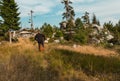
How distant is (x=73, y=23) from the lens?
217 feet

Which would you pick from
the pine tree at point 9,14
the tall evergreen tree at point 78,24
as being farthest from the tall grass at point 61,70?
the tall evergreen tree at point 78,24

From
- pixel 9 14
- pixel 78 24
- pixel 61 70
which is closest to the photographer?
pixel 61 70

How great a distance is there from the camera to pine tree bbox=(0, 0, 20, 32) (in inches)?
2295

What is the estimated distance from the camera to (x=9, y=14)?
58.8 meters

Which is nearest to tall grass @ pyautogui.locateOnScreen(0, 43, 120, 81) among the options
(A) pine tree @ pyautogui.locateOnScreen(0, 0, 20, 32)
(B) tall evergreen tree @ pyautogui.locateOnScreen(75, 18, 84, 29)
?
(A) pine tree @ pyautogui.locateOnScreen(0, 0, 20, 32)

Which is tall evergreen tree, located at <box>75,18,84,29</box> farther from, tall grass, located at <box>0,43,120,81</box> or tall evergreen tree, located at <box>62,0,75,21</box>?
tall grass, located at <box>0,43,120,81</box>

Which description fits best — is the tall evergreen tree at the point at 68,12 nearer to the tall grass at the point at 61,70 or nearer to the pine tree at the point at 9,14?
the pine tree at the point at 9,14

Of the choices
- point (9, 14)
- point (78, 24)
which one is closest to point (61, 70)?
point (9, 14)

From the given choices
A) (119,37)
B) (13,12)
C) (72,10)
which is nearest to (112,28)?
(72,10)

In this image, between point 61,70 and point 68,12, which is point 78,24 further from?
point 61,70

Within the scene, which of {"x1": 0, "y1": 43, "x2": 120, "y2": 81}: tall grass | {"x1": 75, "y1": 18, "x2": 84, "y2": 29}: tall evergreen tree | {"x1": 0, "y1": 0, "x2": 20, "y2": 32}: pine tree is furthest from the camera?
{"x1": 75, "y1": 18, "x2": 84, "y2": 29}: tall evergreen tree

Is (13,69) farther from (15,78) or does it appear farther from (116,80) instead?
(116,80)

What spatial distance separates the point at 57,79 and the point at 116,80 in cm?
182

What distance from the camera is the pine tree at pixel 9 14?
58.3 meters
